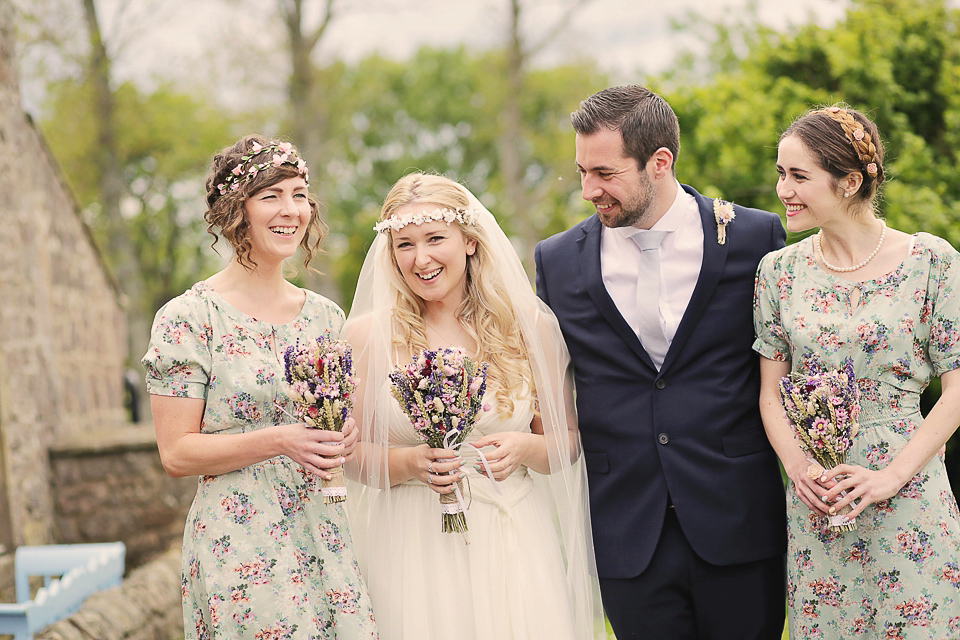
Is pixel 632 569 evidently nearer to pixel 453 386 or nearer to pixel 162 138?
pixel 453 386

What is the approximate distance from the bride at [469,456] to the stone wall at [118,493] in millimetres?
5154

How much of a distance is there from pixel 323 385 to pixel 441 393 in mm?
397

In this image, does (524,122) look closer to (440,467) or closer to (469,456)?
(469,456)

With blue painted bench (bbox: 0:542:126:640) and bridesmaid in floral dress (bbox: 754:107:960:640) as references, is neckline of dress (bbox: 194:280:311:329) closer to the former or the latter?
bridesmaid in floral dress (bbox: 754:107:960:640)

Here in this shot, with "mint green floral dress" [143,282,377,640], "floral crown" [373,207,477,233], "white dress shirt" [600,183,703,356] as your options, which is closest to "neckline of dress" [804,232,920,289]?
"white dress shirt" [600,183,703,356]

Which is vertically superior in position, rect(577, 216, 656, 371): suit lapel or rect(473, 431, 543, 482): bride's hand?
rect(577, 216, 656, 371): suit lapel

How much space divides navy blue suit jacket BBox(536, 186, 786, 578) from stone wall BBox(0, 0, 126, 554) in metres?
5.11

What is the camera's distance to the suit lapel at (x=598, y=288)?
3.49 meters

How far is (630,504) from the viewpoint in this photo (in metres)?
3.55

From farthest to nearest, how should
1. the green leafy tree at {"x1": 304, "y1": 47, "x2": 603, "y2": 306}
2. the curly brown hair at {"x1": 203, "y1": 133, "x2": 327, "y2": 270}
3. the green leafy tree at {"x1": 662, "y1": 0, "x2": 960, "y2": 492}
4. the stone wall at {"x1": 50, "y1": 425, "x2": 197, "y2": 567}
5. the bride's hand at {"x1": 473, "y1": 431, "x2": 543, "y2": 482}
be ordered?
1. the green leafy tree at {"x1": 304, "y1": 47, "x2": 603, "y2": 306}
2. the stone wall at {"x1": 50, "y1": 425, "x2": 197, "y2": 567}
3. the green leafy tree at {"x1": 662, "y1": 0, "x2": 960, "y2": 492}
4. the bride's hand at {"x1": 473, "y1": 431, "x2": 543, "y2": 482}
5. the curly brown hair at {"x1": 203, "y1": 133, "x2": 327, "y2": 270}

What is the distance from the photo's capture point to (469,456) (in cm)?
349

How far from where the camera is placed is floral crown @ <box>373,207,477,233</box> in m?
3.54

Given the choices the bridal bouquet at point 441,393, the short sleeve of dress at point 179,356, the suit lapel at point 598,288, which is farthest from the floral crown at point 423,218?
the short sleeve of dress at point 179,356

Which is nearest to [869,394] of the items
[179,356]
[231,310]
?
[231,310]
